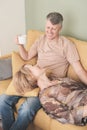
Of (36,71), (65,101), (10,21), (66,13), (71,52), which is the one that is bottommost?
(65,101)

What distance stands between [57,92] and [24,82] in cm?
33

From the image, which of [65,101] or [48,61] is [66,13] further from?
[65,101]

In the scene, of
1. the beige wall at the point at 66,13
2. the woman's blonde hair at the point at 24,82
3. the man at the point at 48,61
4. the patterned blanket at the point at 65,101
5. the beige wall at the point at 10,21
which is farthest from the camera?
the beige wall at the point at 10,21

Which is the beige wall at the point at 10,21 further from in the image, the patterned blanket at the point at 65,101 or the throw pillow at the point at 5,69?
the patterned blanket at the point at 65,101

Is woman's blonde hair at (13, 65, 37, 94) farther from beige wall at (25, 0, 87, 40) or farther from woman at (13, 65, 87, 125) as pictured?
beige wall at (25, 0, 87, 40)

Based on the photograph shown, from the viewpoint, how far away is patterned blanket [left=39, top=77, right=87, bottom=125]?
189 cm

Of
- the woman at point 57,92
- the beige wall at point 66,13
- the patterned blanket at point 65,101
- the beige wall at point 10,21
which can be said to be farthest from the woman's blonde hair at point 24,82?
the beige wall at point 10,21

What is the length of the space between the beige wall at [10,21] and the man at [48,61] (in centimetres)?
79

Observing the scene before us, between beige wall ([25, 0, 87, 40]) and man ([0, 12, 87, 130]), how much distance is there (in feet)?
0.82

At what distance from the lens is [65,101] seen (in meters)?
2.00

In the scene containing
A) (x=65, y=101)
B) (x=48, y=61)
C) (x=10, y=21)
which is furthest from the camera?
(x=10, y=21)

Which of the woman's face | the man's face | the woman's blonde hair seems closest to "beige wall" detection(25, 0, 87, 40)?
the man's face

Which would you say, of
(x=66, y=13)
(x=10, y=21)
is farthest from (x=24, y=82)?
(x=10, y=21)

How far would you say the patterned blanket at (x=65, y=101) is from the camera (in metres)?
1.89
